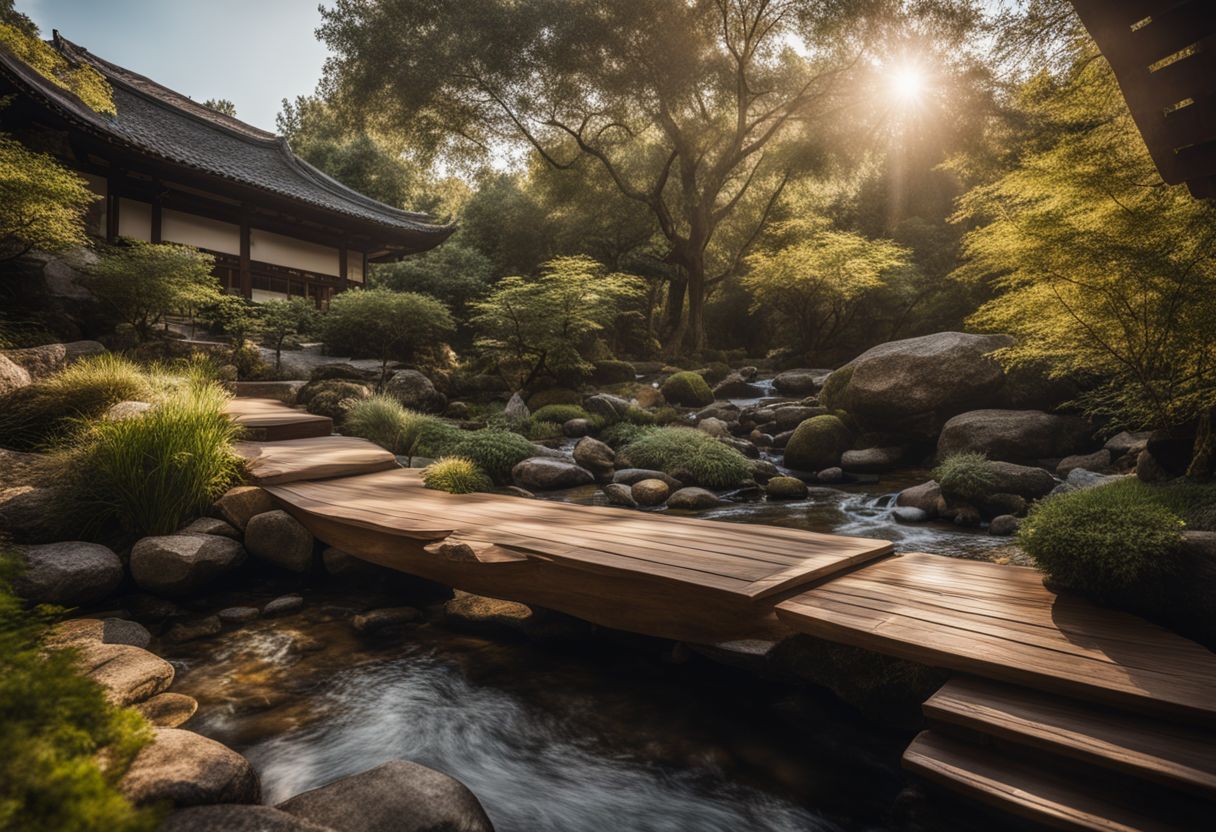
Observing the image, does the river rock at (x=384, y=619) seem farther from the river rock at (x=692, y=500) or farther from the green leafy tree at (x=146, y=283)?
the green leafy tree at (x=146, y=283)

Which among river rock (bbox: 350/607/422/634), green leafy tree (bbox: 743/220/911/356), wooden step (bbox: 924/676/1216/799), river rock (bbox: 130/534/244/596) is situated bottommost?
river rock (bbox: 350/607/422/634)

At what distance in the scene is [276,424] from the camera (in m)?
6.33

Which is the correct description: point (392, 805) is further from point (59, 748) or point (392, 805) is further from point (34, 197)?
point (34, 197)

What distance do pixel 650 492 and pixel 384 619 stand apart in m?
3.90

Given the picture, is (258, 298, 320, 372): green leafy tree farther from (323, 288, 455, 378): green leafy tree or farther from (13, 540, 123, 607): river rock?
(13, 540, 123, 607): river rock

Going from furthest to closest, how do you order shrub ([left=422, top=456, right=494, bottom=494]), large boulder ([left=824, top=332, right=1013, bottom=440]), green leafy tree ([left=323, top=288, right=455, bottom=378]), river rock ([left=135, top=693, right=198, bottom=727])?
1. green leafy tree ([left=323, top=288, right=455, bottom=378])
2. large boulder ([left=824, top=332, right=1013, bottom=440])
3. shrub ([left=422, top=456, right=494, bottom=494])
4. river rock ([left=135, top=693, right=198, bottom=727])

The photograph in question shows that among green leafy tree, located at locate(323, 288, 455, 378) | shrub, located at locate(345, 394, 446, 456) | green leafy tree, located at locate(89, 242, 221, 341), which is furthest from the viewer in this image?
green leafy tree, located at locate(323, 288, 455, 378)

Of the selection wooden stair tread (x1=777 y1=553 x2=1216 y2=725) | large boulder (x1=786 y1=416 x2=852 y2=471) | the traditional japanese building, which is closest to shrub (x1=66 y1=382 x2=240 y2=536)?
wooden stair tread (x1=777 y1=553 x2=1216 y2=725)

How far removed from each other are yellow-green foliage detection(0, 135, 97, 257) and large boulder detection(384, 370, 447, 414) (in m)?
4.91

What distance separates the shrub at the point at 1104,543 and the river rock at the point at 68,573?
5356 mm

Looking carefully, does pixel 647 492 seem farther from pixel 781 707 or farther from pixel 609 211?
pixel 609 211

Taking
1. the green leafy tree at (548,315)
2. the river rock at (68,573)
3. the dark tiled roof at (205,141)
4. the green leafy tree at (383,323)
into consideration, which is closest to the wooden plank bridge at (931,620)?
the river rock at (68,573)

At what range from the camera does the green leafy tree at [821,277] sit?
53.4ft

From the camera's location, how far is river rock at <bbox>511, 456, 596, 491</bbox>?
7.47m
